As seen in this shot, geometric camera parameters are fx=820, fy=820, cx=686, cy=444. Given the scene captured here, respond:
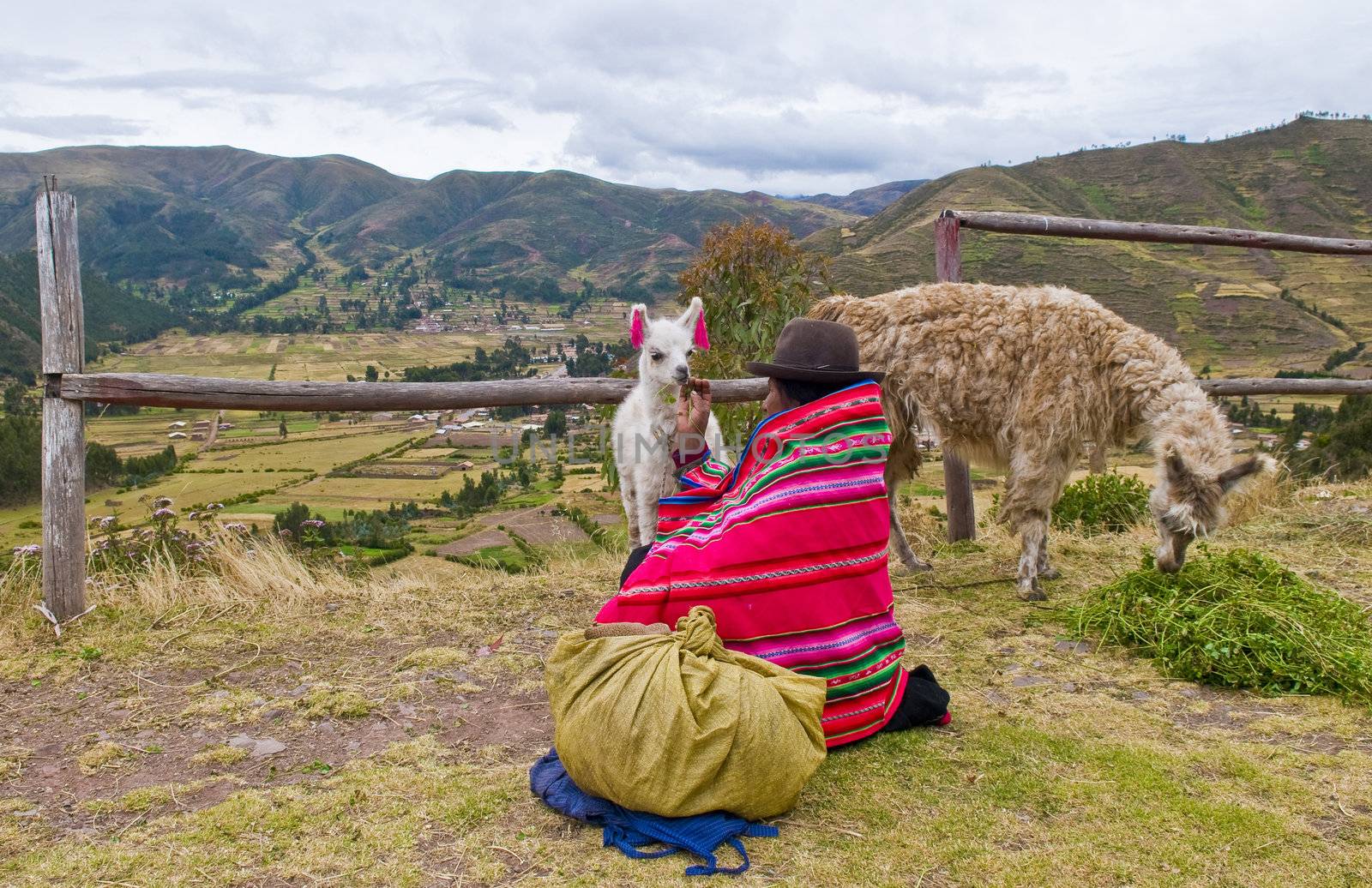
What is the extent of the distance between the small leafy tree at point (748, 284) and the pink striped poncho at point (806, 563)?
527cm

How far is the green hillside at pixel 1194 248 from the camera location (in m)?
29.9

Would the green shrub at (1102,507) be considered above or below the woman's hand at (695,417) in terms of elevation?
below

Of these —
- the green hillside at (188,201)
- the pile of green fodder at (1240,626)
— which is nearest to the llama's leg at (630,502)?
the pile of green fodder at (1240,626)

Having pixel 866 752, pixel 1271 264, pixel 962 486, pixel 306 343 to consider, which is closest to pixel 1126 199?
pixel 1271 264

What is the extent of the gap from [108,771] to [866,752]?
316 cm

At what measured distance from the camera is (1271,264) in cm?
4344

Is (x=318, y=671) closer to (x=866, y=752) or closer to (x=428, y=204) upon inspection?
(x=866, y=752)

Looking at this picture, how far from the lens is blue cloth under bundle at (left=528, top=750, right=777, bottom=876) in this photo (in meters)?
2.63

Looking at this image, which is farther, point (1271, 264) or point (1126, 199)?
point (1126, 199)

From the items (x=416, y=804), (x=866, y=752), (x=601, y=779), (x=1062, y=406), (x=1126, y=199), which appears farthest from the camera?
(x=1126, y=199)

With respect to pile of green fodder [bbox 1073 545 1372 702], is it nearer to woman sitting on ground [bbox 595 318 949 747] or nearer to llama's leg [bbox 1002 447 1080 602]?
llama's leg [bbox 1002 447 1080 602]

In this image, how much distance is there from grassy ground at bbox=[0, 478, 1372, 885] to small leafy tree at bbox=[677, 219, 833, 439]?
3.97 meters

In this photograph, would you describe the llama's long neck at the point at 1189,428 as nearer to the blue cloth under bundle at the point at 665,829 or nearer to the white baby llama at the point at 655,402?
the white baby llama at the point at 655,402

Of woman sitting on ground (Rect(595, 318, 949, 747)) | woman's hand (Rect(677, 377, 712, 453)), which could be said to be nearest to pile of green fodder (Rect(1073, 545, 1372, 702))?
woman sitting on ground (Rect(595, 318, 949, 747))
